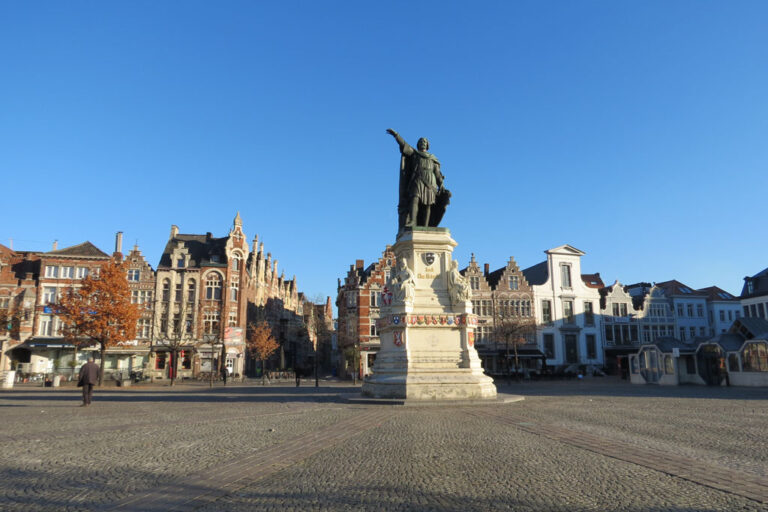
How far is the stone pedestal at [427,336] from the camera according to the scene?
15047 mm

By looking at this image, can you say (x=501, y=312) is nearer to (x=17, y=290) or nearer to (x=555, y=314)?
(x=555, y=314)

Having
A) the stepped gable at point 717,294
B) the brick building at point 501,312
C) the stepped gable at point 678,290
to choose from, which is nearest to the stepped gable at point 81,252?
the brick building at point 501,312

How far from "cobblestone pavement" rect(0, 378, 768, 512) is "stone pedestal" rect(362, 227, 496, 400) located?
3.58 meters

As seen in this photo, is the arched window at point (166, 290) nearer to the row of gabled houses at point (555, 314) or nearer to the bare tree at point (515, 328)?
the row of gabled houses at point (555, 314)

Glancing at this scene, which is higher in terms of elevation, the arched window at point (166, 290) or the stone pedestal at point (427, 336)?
the arched window at point (166, 290)

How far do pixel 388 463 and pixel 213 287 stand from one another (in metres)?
48.7

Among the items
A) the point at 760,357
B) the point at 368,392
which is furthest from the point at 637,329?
the point at 368,392

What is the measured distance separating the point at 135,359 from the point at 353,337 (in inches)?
821

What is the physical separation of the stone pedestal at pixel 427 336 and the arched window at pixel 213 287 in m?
38.5

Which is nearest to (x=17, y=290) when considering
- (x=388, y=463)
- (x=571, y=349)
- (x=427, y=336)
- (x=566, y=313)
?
(x=427, y=336)

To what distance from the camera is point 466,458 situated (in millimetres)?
6684

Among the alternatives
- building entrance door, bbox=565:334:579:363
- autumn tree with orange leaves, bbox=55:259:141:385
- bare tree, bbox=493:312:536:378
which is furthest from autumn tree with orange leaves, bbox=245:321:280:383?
building entrance door, bbox=565:334:579:363

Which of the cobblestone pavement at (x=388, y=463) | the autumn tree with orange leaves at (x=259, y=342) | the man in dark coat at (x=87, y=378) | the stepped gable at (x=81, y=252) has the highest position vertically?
the stepped gable at (x=81, y=252)

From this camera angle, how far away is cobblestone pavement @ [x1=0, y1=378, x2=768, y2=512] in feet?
15.5
